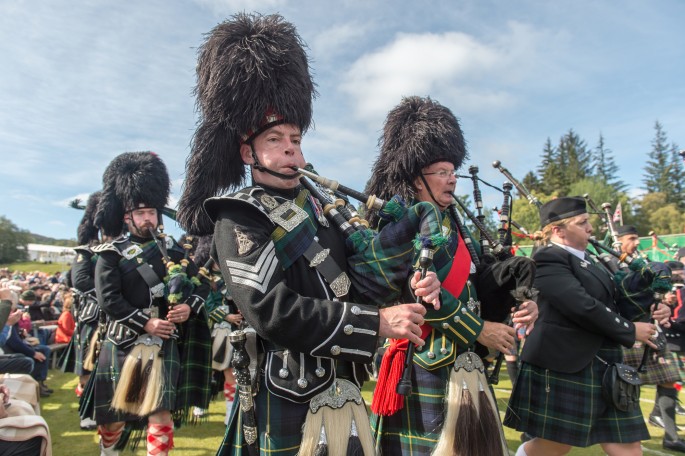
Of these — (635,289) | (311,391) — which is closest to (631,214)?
(635,289)

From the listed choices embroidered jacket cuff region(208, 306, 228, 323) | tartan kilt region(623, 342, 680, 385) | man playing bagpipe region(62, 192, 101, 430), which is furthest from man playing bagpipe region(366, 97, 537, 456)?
man playing bagpipe region(62, 192, 101, 430)

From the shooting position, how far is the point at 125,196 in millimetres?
4434

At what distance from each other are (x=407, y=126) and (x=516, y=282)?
4.46 ft

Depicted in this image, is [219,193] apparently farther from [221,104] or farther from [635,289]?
[635,289]

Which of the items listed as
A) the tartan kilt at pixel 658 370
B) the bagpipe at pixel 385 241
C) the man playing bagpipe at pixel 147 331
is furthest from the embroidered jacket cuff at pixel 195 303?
the tartan kilt at pixel 658 370

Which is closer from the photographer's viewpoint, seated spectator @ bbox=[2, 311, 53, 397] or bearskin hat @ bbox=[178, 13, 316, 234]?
bearskin hat @ bbox=[178, 13, 316, 234]

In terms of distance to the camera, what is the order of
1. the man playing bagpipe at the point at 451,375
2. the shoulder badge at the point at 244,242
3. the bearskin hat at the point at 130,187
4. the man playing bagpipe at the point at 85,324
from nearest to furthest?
the shoulder badge at the point at 244,242 < the man playing bagpipe at the point at 451,375 < the bearskin hat at the point at 130,187 < the man playing bagpipe at the point at 85,324

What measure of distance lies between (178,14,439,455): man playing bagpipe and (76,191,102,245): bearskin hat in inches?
233

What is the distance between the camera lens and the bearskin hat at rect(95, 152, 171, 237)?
4387 millimetres

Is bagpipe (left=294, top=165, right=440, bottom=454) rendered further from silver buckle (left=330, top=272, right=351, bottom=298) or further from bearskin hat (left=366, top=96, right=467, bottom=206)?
bearskin hat (left=366, top=96, right=467, bottom=206)

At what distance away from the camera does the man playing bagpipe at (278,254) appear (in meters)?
1.62

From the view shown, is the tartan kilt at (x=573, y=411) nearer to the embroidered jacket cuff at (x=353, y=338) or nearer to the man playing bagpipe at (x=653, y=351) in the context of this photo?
the man playing bagpipe at (x=653, y=351)

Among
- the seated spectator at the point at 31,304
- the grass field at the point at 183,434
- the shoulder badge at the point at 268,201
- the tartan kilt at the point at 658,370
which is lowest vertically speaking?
the grass field at the point at 183,434

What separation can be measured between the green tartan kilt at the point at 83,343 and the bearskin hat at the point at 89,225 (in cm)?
188
